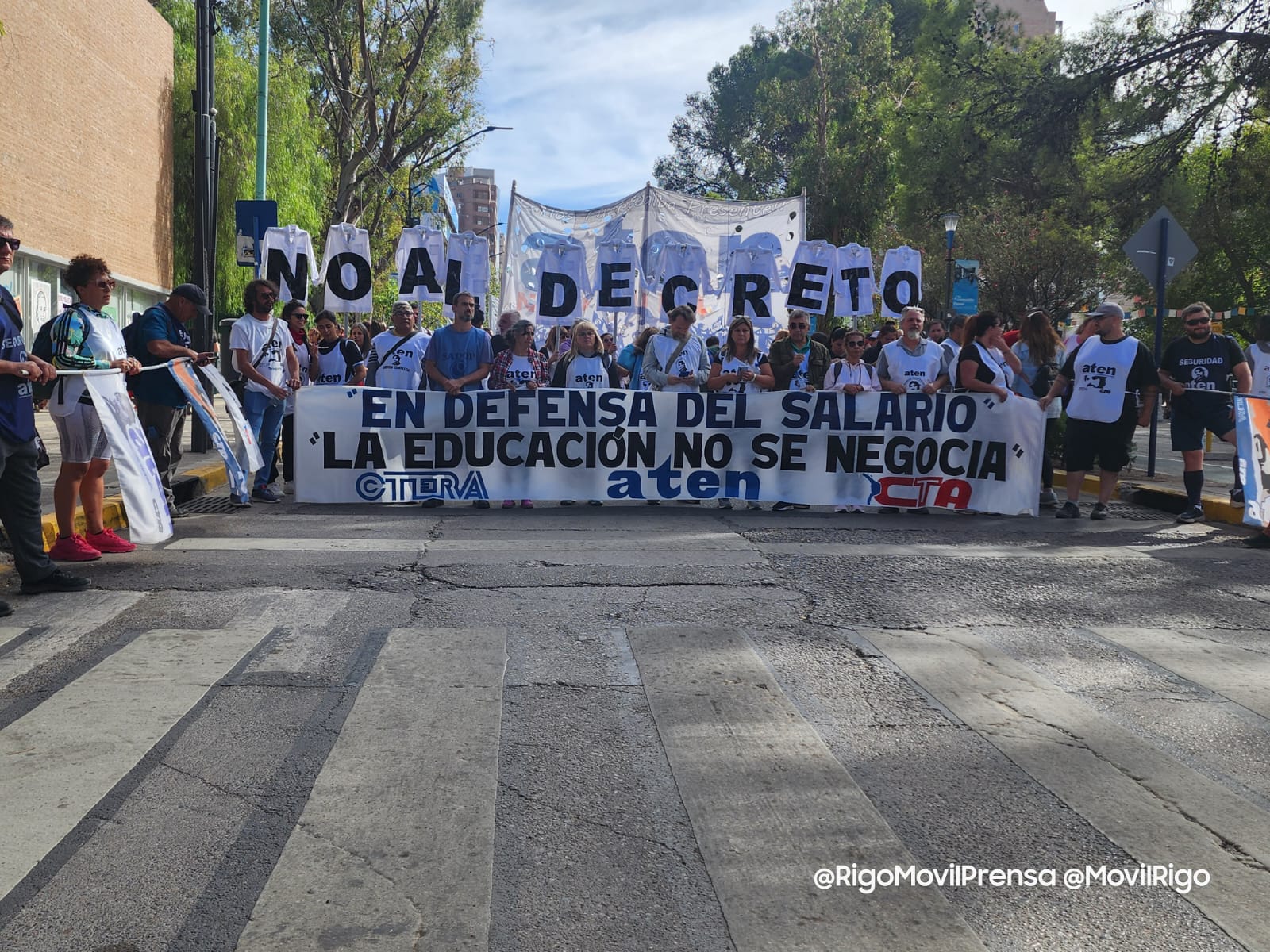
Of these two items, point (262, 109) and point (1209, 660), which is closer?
point (1209, 660)

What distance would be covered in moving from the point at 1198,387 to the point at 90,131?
2380 centimetres

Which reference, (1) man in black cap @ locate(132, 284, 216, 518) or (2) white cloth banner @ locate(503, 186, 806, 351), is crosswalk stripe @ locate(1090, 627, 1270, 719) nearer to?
(1) man in black cap @ locate(132, 284, 216, 518)

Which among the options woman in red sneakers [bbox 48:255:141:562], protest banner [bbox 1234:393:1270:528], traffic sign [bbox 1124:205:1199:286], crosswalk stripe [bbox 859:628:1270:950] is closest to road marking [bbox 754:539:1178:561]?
protest banner [bbox 1234:393:1270:528]

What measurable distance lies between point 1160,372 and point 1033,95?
10.1 m

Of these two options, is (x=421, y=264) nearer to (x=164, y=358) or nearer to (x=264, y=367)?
(x=264, y=367)

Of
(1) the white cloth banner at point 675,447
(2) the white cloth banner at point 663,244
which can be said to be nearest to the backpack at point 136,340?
(1) the white cloth banner at point 675,447

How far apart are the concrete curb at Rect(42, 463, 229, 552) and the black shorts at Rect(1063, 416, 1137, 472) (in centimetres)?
767

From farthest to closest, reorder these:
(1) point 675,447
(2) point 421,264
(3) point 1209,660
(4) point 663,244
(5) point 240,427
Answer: (4) point 663,244 → (2) point 421,264 → (1) point 675,447 → (5) point 240,427 → (3) point 1209,660

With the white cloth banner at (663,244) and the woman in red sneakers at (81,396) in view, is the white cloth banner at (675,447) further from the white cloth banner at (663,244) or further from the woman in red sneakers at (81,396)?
the white cloth banner at (663,244)

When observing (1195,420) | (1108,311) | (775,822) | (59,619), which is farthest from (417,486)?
(775,822)

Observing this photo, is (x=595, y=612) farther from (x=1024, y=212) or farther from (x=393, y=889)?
(x=1024, y=212)

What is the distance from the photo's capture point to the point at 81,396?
23.9 feet

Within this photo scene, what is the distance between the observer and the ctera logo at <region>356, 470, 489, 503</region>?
35.9ft

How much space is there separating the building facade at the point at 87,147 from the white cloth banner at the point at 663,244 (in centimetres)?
1126
